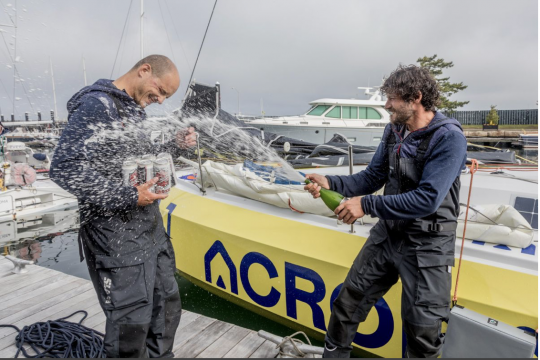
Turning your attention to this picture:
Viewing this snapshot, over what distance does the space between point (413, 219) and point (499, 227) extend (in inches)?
32.8

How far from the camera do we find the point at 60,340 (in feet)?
8.52

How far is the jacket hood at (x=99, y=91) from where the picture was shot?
1.79 m

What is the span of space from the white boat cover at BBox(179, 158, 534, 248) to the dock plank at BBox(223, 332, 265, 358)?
1.12m

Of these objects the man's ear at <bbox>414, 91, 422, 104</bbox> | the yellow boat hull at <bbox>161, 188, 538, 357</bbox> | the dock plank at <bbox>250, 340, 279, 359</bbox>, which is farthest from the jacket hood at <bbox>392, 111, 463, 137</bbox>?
the dock plank at <bbox>250, 340, 279, 359</bbox>

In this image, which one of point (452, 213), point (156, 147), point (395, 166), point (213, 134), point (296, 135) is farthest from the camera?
point (296, 135)

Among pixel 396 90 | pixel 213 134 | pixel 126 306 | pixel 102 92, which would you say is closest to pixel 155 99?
pixel 102 92

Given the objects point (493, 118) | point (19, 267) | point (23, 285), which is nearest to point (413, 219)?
point (23, 285)

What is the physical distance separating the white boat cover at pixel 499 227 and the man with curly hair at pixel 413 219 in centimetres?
58

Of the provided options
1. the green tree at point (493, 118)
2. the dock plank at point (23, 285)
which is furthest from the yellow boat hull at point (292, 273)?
the green tree at point (493, 118)

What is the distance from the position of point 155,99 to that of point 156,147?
37 centimetres

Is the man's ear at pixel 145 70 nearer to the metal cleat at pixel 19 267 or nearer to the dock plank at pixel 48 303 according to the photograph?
the dock plank at pixel 48 303

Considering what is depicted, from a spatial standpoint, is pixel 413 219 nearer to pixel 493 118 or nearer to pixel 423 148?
pixel 423 148

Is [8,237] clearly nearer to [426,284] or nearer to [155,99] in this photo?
[155,99]

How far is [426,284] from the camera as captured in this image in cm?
190
